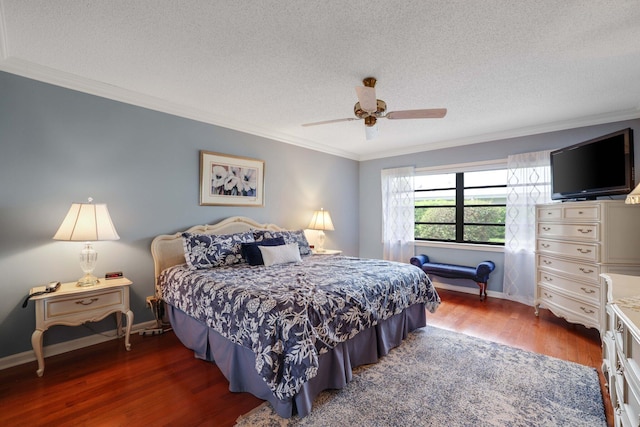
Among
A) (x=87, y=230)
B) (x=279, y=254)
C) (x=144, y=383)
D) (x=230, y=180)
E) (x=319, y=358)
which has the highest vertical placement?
(x=230, y=180)

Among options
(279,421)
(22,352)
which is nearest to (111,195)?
(22,352)

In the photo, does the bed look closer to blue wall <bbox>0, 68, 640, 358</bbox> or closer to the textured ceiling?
blue wall <bbox>0, 68, 640, 358</bbox>

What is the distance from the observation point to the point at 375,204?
583 cm

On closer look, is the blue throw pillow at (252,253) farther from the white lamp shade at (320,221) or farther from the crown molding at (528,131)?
the crown molding at (528,131)

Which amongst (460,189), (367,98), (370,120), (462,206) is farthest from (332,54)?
(462,206)

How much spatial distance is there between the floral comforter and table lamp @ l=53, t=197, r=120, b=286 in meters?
0.66

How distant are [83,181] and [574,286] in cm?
511

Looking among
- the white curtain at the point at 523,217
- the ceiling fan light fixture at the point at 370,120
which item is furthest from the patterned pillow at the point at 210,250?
the white curtain at the point at 523,217

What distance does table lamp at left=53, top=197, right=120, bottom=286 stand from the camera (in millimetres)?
2400

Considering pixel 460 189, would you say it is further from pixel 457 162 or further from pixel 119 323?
pixel 119 323

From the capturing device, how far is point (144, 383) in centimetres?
217

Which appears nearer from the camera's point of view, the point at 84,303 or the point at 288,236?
the point at 84,303

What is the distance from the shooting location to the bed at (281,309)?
1.76 m

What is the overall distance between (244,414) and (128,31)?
2.69 m
